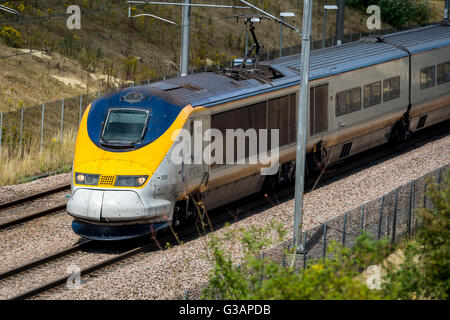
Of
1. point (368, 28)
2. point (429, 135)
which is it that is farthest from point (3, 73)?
point (368, 28)

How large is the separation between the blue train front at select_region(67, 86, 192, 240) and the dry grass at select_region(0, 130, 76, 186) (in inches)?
249

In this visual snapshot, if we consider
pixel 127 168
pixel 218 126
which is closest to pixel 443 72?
pixel 218 126

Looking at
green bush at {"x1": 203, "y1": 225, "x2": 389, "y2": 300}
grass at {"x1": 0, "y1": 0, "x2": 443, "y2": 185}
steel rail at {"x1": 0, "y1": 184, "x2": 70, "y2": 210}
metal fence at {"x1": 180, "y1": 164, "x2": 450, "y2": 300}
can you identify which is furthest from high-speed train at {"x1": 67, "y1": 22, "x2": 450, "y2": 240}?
grass at {"x1": 0, "y1": 0, "x2": 443, "y2": 185}

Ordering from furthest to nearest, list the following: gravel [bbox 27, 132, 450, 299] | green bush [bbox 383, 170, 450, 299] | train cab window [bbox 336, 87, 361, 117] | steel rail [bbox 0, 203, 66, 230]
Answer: train cab window [bbox 336, 87, 361, 117]
steel rail [bbox 0, 203, 66, 230]
gravel [bbox 27, 132, 450, 299]
green bush [bbox 383, 170, 450, 299]

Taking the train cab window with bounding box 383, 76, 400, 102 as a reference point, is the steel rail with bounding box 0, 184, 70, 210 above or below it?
below

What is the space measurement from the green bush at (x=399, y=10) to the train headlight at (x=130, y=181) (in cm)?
4907

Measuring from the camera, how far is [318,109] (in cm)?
2142

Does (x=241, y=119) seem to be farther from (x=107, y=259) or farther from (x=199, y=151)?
(x=107, y=259)

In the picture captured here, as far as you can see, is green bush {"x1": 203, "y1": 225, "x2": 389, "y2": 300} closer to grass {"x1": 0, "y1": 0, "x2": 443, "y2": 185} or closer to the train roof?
the train roof

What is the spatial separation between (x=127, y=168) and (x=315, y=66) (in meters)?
7.45

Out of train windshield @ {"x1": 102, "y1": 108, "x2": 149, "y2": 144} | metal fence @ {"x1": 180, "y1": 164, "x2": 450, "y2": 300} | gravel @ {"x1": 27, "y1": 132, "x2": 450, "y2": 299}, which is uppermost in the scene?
train windshield @ {"x1": 102, "y1": 108, "x2": 149, "y2": 144}

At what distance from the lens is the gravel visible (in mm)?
14273

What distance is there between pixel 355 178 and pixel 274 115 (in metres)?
3.96

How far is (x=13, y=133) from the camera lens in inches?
1028
